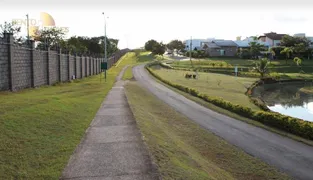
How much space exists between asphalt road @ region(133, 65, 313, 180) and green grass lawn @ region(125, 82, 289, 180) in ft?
2.39

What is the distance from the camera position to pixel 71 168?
283 inches

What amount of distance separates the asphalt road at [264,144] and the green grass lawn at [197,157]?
2.39 feet

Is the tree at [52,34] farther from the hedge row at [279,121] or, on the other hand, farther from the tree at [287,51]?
the hedge row at [279,121]

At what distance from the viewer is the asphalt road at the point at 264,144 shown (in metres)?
12.0

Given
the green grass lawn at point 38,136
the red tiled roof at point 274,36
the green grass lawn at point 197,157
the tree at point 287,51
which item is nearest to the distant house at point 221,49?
the red tiled roof at point 274,36

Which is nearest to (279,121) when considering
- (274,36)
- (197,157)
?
(197,157)

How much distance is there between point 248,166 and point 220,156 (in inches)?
49.1

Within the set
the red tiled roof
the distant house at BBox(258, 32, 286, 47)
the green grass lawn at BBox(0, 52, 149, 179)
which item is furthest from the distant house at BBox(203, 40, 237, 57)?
the green grass lawn at BBox(0, 52, 149, 179)

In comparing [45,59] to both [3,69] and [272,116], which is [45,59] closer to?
[3,69]

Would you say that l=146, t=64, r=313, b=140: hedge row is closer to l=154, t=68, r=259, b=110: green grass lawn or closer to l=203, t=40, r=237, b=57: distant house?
l=154, t=68, r=259, b=110: green grass lawn

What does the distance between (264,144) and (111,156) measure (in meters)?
9.19

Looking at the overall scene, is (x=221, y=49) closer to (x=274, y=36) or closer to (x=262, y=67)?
(x=274, y=36)

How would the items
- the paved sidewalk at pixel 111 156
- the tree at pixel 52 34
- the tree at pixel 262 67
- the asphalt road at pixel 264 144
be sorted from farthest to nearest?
the tree at pixel 52 34 → the tree at pixel 262 67 → the asphalt road at pixel 264 144 → the paved sidewalk at pixel 111 156

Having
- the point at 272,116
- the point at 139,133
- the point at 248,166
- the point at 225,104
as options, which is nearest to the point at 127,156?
the point at 139,133
